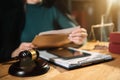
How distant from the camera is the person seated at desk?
1315 mm

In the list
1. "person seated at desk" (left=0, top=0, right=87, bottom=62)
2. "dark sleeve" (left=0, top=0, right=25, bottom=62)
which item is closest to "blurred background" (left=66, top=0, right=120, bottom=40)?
"person seated at desk" (left=0, top=0, right=87, bottom=62)

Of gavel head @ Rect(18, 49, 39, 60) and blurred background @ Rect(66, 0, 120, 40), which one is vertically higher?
blurred background @ Rect(66, 0, 120, 40)

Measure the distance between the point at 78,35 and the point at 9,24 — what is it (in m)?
0.43

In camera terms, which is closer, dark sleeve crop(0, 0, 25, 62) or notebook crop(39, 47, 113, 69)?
notebook crop(39, 47, 113, 69)

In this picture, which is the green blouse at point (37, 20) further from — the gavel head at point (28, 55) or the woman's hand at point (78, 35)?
the gavel head at point (28, 55)

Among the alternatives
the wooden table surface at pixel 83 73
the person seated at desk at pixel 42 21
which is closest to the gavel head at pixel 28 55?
the wooden table surface at pixel 83 73

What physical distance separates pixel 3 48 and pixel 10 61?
167 mm

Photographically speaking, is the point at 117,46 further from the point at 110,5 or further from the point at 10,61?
the point at 10,61

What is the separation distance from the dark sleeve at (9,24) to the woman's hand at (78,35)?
13.2 inches

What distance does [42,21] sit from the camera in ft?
4.51

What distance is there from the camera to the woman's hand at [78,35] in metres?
1.30

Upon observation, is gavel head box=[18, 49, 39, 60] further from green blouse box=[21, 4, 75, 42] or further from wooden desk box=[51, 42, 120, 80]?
green blouse box=[21, 4, 75, 42]

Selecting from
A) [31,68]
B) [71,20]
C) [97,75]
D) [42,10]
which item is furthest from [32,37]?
[97,75]

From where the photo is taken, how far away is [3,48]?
128 centimetres
